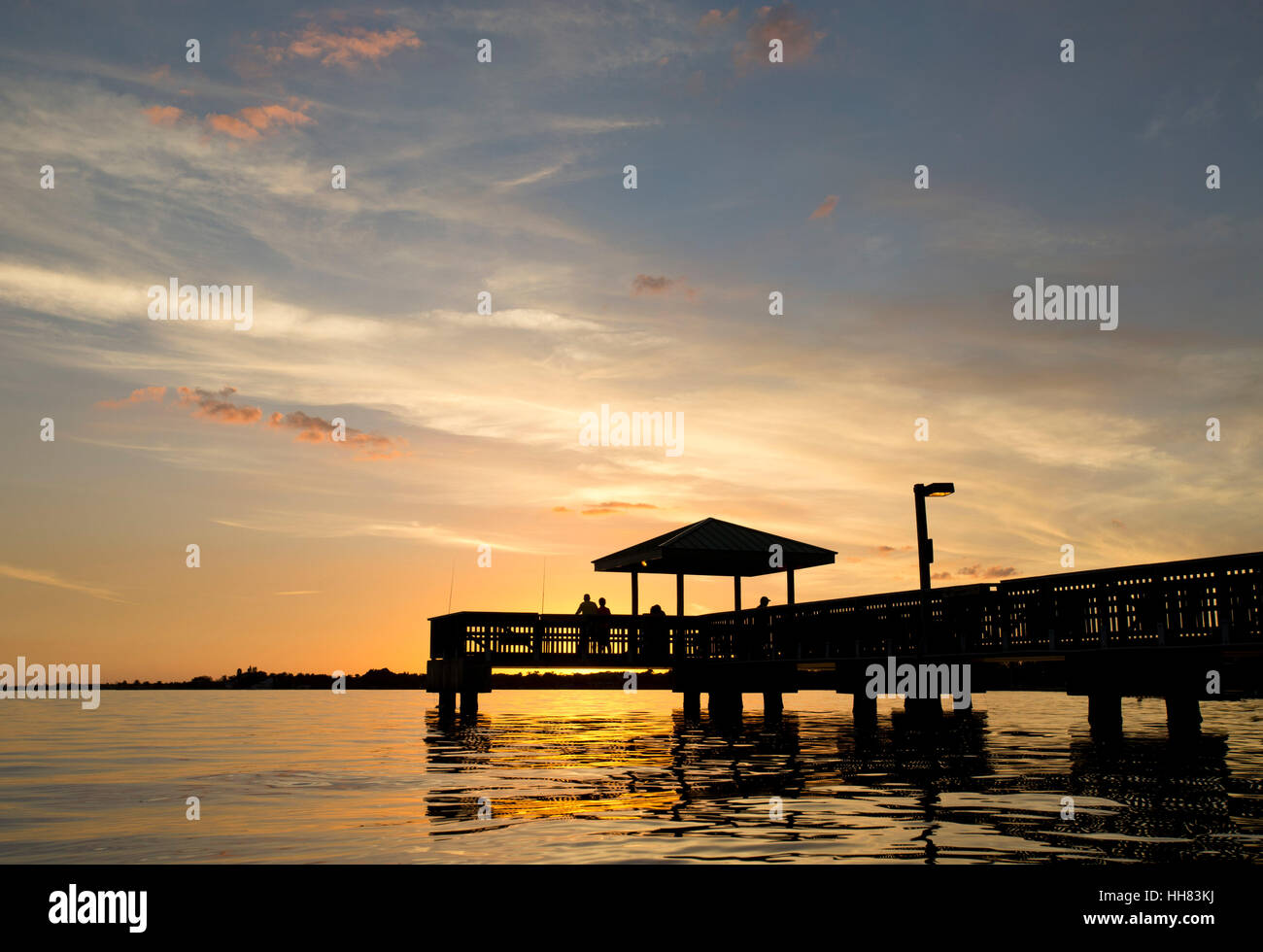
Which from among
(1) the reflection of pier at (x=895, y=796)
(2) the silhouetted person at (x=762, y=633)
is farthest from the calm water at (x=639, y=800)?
(2) the silhouetted person at (x=762, y=633)

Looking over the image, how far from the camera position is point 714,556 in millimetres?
34500

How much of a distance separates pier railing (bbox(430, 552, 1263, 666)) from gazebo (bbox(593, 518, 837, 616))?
1.69 m

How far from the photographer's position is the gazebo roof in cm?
3438

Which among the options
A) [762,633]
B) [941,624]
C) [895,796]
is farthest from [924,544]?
[895,796]

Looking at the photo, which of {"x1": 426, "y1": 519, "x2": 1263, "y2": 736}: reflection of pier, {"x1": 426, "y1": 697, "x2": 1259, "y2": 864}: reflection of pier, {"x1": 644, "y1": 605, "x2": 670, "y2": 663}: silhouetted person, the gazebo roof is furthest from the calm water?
{"x1": 644, "y1": 605, "x2": 670, "y2": 663}: silhouetted person

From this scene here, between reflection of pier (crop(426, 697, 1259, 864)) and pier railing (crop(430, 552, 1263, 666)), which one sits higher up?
pier railing (crop(430, 552, 1263, 666))

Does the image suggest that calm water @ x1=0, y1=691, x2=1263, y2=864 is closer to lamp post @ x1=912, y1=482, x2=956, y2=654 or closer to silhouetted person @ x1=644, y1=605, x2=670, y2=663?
lamp post @ x1=912, y1=482, x2=956, y2=654

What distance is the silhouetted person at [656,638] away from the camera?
1417 inches

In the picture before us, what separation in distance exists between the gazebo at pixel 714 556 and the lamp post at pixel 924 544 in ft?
33.6

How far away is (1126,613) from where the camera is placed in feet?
65.4

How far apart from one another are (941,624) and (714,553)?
35.1 ft
